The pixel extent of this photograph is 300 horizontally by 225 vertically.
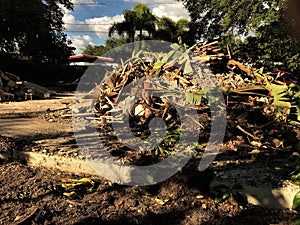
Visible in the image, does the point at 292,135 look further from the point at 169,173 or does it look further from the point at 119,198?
the point at 119,198

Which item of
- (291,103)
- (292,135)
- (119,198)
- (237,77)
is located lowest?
(119,198)

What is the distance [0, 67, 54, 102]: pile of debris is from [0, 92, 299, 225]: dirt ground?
24.3ft

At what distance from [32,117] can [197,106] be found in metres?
3.80

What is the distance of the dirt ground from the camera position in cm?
205

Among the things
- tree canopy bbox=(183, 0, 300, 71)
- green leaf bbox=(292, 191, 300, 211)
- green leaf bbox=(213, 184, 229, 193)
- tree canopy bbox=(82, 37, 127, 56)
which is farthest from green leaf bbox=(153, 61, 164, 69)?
tree canopy bbox=(82, 37, 127, 56)

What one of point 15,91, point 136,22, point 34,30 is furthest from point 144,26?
point 15,91

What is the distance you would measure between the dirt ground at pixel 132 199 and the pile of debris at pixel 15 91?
292 inches

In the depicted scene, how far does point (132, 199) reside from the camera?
231 cm

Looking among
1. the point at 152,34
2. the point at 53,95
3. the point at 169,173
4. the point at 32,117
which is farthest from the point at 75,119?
the point at 152,34

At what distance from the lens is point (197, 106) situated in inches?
155

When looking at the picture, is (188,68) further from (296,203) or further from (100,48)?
(100,48)

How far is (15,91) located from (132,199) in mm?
9744

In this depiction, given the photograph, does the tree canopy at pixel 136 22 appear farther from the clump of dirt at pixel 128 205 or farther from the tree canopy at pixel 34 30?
the clump of dirt at pixel 128 205

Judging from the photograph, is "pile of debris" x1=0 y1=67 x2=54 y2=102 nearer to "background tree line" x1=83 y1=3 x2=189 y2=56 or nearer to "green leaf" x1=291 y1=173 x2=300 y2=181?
"green leaf" x1=291 y1=173 x2=300 y2=181
